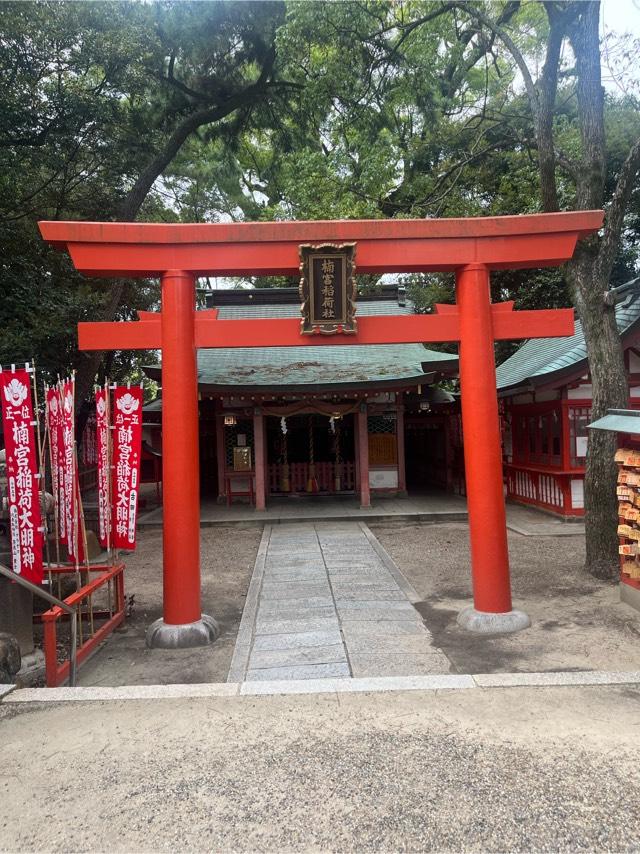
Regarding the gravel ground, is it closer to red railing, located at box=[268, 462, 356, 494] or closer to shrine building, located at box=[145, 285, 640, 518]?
shrine building, located at box=[145, 285, 640, 518]

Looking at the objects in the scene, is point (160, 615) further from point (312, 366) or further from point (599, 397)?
point (312, 366)

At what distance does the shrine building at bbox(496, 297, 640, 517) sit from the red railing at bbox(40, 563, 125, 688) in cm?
897

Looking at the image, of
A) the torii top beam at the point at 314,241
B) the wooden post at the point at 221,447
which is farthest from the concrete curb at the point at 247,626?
the wooden post at the point at 221,447

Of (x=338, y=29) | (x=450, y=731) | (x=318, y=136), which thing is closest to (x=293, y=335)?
(x=450, y=731)

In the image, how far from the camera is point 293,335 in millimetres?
5488

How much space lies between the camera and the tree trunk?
7125 millimetres

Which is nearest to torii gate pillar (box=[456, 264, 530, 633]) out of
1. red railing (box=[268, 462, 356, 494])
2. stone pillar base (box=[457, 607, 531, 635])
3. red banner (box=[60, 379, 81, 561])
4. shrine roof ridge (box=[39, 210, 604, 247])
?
stone pillar base (box=[457, 607, 531, 635])

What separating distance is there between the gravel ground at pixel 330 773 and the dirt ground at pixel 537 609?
784 mm

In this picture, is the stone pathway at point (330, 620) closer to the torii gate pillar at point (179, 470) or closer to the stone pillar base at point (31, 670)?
the torii gate pillar at point (179, 470)

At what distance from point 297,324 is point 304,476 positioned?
9.47 m

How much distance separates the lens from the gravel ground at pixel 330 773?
2.48 meters

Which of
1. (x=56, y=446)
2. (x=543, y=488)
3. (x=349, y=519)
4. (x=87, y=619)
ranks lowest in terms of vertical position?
(x=87, y=619)

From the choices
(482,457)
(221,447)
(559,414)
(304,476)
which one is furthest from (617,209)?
(221,447)

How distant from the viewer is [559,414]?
38.4 feet
